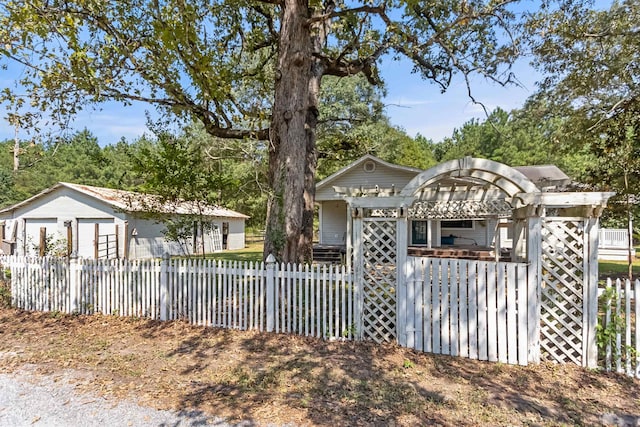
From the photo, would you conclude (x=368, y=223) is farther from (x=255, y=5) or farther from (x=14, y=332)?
(x=255, y=5)

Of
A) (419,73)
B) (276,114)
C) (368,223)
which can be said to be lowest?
(368,223)

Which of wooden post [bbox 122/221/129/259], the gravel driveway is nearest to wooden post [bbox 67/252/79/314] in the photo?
the gravel driveway

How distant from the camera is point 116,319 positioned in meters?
6.59

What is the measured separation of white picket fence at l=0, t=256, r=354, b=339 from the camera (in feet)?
18.5

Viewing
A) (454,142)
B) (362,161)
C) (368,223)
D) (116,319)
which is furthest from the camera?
(454,142)

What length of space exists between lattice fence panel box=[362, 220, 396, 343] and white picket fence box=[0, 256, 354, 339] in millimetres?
298

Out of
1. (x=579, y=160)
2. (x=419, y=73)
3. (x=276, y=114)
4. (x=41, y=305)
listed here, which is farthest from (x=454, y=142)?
(x=41, y=305)

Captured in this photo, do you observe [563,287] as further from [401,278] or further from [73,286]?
[73,286]

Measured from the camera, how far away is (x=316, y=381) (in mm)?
4121

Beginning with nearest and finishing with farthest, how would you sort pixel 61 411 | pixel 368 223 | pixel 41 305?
pixel 61 411, pixel 368 223, pixel 41 305

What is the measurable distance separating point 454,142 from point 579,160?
15.2 m

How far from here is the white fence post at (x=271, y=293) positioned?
5.79 metres

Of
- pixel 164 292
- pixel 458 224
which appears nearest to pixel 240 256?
pixel 458 224

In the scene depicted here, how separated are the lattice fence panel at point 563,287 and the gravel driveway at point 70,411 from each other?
12.8 feet
